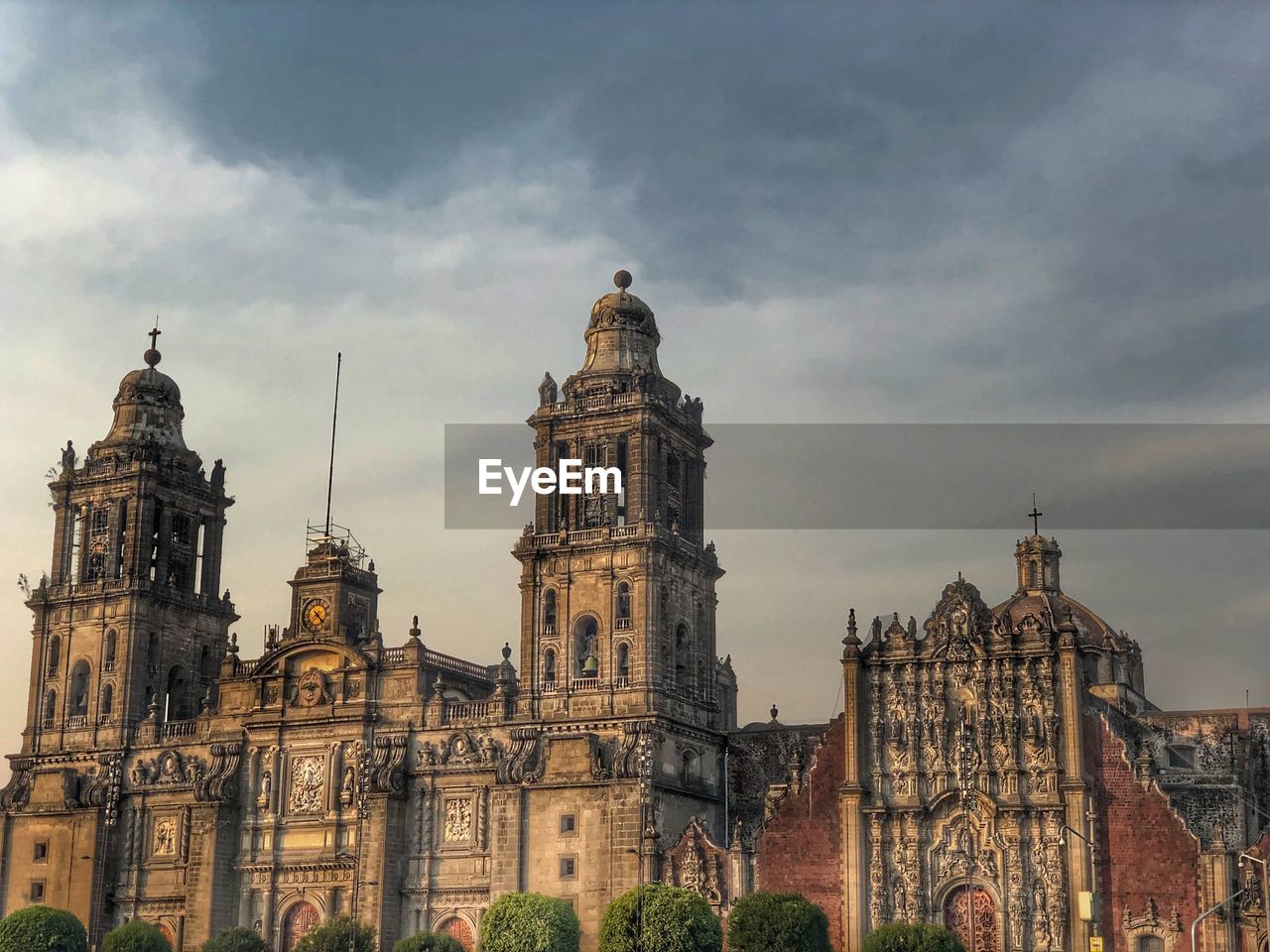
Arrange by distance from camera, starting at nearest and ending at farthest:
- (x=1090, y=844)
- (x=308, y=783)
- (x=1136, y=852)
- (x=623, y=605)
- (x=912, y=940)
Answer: (x=912, y=940)
(x=1136, y=852)
(x=1090, y=844)
(x=623, y=605)
(x=308, y=783)

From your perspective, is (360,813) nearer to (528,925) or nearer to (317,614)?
(317,614)

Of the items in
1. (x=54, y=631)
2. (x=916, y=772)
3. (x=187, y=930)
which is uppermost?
(x=54, y=631)

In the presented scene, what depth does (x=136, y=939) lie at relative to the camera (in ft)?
273

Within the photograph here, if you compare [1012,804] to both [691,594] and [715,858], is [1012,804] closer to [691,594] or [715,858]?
[715,858]

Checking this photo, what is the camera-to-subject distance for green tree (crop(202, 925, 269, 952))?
85.1 metres

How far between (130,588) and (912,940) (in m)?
46.1

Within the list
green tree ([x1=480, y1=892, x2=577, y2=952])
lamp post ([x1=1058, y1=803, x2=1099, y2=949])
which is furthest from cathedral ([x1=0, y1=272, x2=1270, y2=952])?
green tree ([x1=480, y1=892, x2=577, y2=952])

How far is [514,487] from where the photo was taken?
88.6m

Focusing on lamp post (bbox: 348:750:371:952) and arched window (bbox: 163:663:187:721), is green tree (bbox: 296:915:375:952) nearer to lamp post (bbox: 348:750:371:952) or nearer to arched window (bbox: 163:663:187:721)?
lamp post (bbox: 348:750:371:952)

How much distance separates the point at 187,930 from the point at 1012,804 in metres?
39.1

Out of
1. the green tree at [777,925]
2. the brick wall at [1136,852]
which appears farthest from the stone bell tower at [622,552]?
the brick wall at [1136,852]

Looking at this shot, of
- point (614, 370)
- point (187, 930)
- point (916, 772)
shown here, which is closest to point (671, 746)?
point (916, 772)

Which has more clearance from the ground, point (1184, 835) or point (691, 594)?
point (691, 594)

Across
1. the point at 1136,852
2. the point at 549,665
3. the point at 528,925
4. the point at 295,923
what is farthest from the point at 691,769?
the point at 1136,852
